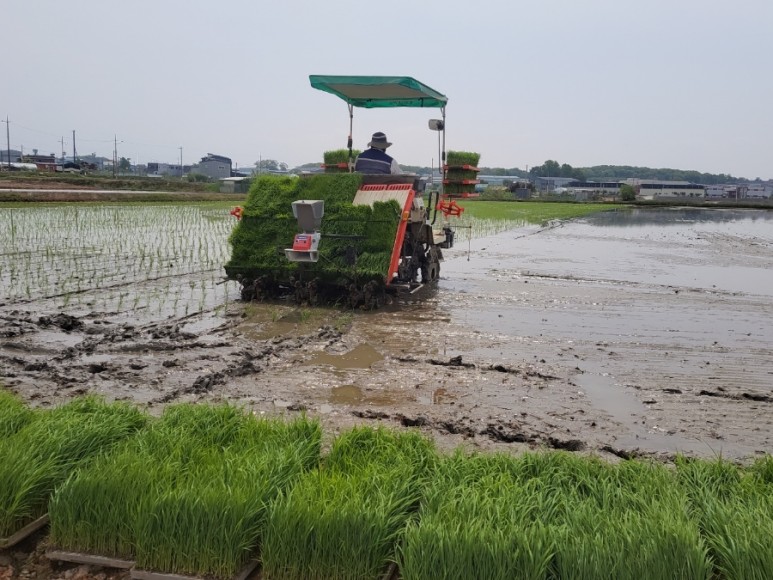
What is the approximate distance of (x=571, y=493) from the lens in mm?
3000

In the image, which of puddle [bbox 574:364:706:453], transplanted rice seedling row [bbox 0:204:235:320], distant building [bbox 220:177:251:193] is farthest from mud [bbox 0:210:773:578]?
distant building [bbox 220:177:251:193]

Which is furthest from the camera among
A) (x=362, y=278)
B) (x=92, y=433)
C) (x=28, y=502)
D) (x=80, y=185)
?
(x=80, y=185)

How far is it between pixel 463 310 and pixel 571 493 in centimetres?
590

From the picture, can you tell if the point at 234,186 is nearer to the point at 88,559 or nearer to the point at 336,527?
the point at 88,559

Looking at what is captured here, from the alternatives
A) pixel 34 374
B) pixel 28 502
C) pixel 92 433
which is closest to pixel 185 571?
pixel 28 502

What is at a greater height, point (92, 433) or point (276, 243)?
point (276, 243)

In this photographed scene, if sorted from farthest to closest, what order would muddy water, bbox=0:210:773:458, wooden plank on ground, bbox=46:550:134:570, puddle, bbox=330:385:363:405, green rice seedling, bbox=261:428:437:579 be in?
1. puddle, bbox=330:385:363:405
2. muddy water, bbox=0:210:773:458
3. wooden plank on ground, bbox=46:550:134:570
4. green rice seedling, bbox=261:428:437:579

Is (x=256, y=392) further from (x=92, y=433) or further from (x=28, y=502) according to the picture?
(x=28, y=502)

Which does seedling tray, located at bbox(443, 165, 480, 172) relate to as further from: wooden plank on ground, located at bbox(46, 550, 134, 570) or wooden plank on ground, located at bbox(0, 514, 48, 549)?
wooden plank on ground, located at bbox(46, 550, 134, 570)

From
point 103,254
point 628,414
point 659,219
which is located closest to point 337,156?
point 103,254

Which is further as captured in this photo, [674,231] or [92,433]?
[674,231]

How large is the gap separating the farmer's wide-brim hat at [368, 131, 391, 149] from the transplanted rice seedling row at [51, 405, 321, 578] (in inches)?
268

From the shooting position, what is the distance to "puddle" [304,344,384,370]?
6023mm

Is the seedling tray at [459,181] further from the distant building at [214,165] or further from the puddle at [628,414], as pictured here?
the distant building at [214,165]
